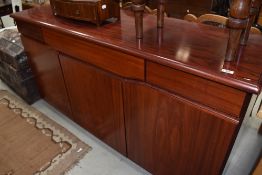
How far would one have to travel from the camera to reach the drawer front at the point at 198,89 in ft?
2.41

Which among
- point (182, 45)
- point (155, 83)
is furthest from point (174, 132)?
point (182, 45)

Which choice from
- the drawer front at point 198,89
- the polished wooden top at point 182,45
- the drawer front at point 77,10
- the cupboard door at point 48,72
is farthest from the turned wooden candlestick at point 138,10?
the cupboard door at point 48,72

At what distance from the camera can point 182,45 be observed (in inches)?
36.4

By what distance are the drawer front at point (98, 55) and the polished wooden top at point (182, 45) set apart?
40 millimetres

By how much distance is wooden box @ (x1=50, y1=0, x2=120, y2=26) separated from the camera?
1106 millimetres

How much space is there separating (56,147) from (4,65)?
36.8 inches

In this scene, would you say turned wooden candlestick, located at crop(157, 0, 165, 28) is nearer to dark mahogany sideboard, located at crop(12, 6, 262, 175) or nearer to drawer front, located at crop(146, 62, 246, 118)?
dark mahogany sideboard, located at crop(12, 6, 262, 175)

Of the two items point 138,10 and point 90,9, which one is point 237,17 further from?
point 90,9

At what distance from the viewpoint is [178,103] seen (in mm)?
888

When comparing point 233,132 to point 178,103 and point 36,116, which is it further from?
point 36,116

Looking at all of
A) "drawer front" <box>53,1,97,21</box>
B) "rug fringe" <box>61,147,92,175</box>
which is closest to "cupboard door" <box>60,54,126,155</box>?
"rug fringe" <box>61,147,92,175</box>

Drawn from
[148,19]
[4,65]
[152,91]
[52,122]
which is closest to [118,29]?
[148,19]

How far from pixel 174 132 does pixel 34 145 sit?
3.62 feet

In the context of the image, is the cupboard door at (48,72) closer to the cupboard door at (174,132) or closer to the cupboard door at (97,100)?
the cupboard door at (97,100)
